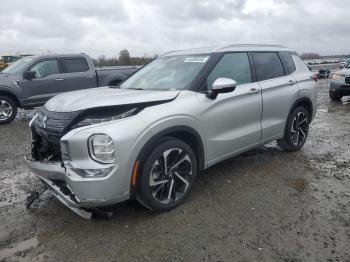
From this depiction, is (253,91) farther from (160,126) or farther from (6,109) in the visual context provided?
(6,109)

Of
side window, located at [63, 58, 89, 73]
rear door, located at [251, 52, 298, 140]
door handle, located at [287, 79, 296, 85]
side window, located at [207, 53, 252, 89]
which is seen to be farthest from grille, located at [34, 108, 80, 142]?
side window, located at [63, 58, 89, 73]

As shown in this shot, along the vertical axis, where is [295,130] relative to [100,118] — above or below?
below

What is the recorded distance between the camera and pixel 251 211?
3.60 m

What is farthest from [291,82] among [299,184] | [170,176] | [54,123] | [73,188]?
[73,188]

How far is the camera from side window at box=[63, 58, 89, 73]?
10.3 metres

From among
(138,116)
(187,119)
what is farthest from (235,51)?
(138,116)

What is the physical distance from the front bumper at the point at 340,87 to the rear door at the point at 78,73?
820 centimetres

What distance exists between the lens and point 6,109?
9383 millimetres

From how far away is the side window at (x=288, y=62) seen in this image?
5410mm

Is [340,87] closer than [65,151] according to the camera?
No

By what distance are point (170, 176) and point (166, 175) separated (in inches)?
2.4

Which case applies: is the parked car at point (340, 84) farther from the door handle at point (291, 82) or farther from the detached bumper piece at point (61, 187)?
the detached bumper piece at point (61, 187)

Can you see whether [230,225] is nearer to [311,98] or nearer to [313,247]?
[313,247]

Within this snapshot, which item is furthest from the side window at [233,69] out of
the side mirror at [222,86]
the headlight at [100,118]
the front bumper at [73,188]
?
the front bumper at [73,188]
